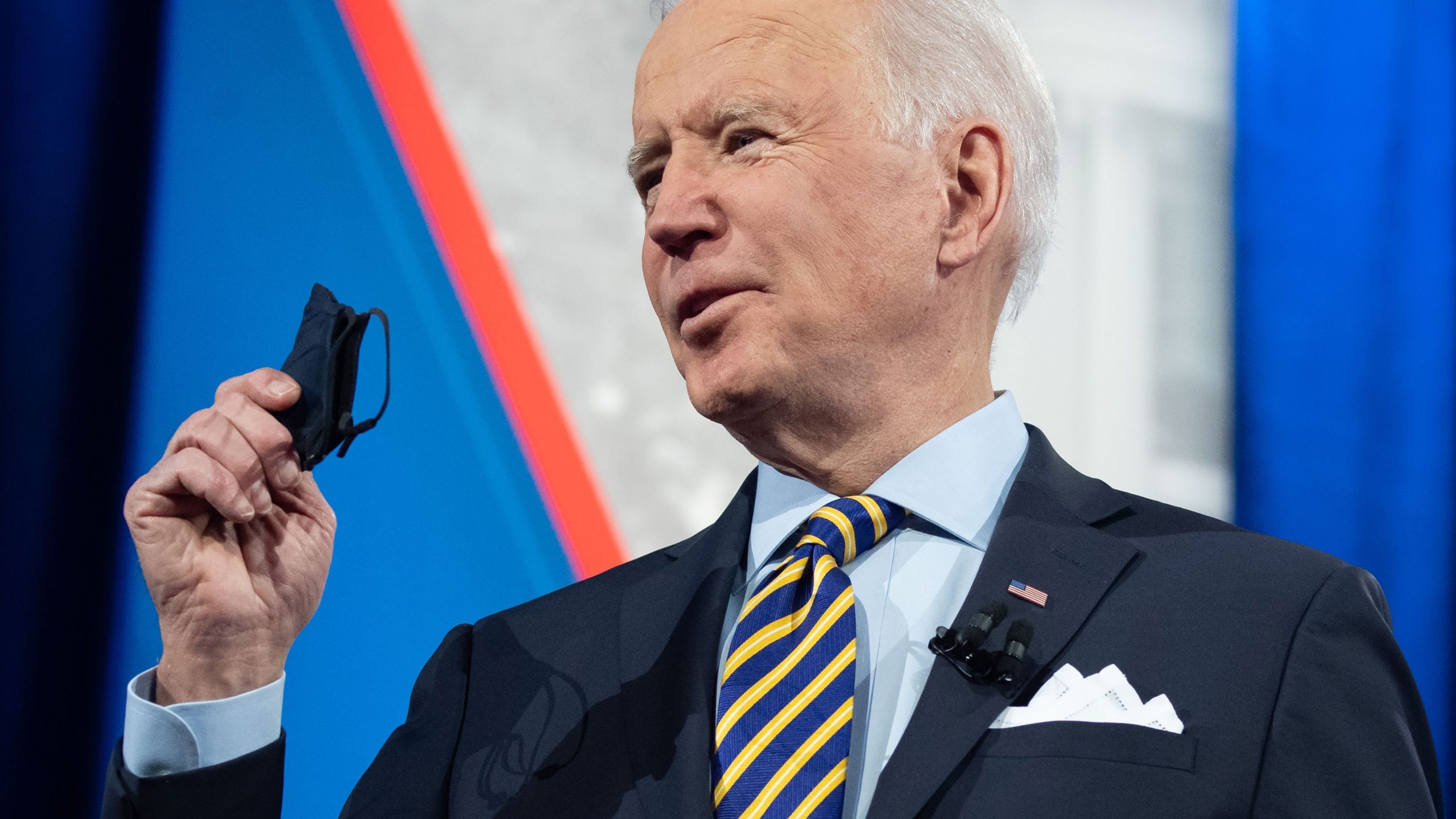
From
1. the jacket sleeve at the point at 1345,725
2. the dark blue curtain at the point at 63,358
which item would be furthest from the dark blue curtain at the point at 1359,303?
the dark blue curtain at the point at 63,358

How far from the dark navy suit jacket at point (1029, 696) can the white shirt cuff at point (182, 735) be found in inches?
0.8

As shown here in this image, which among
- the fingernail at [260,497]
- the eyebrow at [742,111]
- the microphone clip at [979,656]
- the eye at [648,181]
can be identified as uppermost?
the eye at [648,181]

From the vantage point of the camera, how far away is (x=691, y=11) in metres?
1.53

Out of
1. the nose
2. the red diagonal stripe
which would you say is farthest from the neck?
the red diagonal stripe

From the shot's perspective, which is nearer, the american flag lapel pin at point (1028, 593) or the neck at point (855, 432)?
the american flag lapel pin at point (1028, 593)

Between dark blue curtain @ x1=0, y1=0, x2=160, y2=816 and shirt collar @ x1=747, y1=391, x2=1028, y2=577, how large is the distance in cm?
109

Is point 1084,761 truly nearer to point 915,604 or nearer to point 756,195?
point 915,604

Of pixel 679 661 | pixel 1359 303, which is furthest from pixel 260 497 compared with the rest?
pixel 1359 303

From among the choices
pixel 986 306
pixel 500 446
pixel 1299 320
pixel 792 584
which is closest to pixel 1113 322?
pixel 1299 320

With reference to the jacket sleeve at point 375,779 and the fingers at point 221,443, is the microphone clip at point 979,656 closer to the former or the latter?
the jacket sleeve at point 375,779

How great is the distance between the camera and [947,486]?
1.39m

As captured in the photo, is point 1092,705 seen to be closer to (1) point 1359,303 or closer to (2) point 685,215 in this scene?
(2) point 685,215

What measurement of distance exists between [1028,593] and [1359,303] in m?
1.50

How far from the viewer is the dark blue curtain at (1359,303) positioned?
2318 millimetres
